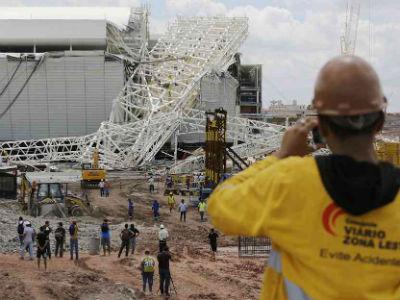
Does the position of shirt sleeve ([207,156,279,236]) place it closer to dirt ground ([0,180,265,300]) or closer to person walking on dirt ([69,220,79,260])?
dirt ground ([0,180,265,300])

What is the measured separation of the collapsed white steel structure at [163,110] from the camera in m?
57.9

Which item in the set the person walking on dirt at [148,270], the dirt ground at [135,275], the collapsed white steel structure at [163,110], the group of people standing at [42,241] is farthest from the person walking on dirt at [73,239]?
the collapsed white steel structure at [163,110]

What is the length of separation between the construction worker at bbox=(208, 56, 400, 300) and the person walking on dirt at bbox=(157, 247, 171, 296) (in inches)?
583

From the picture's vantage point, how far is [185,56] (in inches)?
2832

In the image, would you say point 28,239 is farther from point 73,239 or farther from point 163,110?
point 163,110

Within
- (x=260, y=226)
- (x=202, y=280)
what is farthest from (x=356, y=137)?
(x=202, y=280)

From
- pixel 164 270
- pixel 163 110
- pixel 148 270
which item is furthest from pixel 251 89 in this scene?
pixel 148 270

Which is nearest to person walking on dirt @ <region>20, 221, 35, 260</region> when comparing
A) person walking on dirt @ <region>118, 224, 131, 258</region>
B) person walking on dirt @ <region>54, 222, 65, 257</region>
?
person walking on dirt @ <region>54, 222, 65, 257</region>

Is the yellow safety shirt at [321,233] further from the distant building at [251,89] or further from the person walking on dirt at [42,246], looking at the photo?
the distant building at [251,89]

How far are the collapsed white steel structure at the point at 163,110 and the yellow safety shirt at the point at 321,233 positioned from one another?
52417 millimetres

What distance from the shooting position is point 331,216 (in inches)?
94.0

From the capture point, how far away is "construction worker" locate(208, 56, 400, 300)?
2.37 m

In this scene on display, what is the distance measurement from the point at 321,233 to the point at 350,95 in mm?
460

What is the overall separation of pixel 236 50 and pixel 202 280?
189 feet
